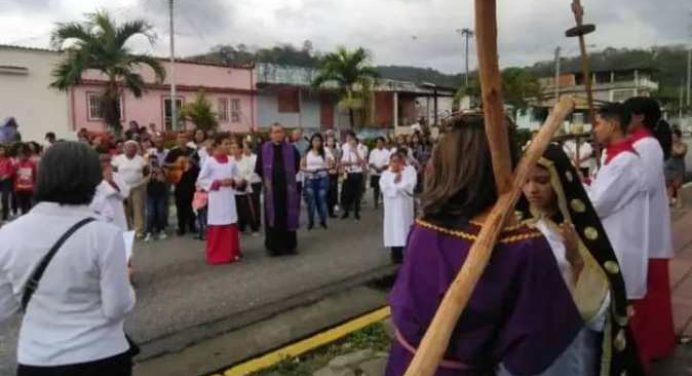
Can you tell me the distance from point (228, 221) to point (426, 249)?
7.55m

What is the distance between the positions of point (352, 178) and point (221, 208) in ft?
16.7

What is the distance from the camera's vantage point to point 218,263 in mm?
9258

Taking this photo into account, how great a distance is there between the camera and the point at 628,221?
14.1ft

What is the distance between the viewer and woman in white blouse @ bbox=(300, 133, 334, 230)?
12.8 m

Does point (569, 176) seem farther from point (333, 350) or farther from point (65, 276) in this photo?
point (333, 350)

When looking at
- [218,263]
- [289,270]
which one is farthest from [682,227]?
[218,263]

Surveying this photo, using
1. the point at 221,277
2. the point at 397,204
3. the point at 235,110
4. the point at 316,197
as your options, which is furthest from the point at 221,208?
the point at 235,110

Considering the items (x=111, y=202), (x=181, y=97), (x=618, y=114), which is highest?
(x=181, y=97)

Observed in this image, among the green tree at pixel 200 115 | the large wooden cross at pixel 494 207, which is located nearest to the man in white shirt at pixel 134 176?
the large wooden cross at pixel 494 207

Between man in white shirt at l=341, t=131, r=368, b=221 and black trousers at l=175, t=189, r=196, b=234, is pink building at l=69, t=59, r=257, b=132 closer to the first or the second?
man in white shirt at l=341, t=131, r=368, b=221

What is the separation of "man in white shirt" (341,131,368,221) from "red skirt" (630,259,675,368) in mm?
9274

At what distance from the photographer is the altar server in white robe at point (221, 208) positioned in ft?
30.8

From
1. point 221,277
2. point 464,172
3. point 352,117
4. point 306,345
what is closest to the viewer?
point 464,172

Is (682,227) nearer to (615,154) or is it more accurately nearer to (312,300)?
(312,300)
